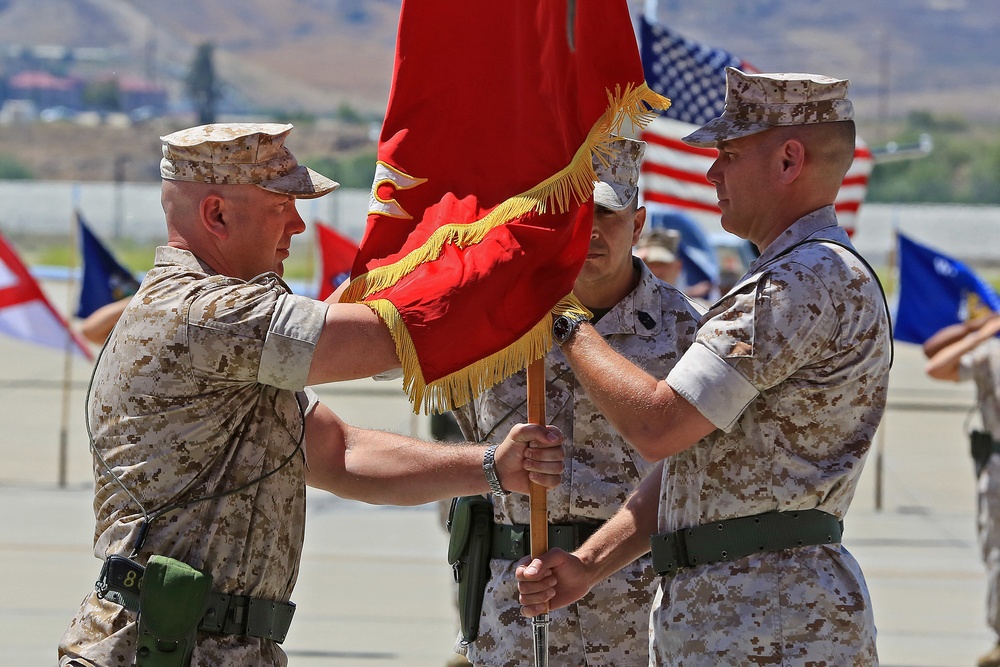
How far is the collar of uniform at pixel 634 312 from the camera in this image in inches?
173

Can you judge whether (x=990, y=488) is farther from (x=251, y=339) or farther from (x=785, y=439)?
(x=251, y=339)

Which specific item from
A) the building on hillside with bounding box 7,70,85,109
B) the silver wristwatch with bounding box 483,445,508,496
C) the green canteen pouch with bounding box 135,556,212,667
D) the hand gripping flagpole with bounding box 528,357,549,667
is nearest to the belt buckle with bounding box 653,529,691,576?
the hand gripping flagpole with bounding box 528,357,549,667

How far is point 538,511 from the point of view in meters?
3.88

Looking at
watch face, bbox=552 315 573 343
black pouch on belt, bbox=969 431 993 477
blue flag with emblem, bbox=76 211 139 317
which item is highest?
watch face, bbox=552 315 573 343

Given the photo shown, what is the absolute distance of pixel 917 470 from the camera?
48.8ft

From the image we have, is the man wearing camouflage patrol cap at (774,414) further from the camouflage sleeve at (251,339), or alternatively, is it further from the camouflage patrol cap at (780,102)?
the camouflage sleeve at (251,339)

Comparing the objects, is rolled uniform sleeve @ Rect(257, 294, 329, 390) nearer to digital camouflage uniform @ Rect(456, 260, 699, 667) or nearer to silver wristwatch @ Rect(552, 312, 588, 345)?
silver wristwatch @ Rect(552, 312, 588, 345)

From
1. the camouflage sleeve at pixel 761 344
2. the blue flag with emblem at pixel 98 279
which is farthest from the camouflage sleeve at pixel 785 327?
the blue flag with emblem at pixel 98 279

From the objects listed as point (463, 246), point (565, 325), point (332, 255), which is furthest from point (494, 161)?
point (332, 255)

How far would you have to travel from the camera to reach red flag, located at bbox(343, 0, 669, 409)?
144 inches

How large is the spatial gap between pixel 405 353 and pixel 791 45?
168825 mm

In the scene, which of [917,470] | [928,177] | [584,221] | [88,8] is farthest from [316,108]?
[584,221]

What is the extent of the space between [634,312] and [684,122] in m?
5.03

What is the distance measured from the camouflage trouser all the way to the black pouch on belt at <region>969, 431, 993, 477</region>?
4cm
